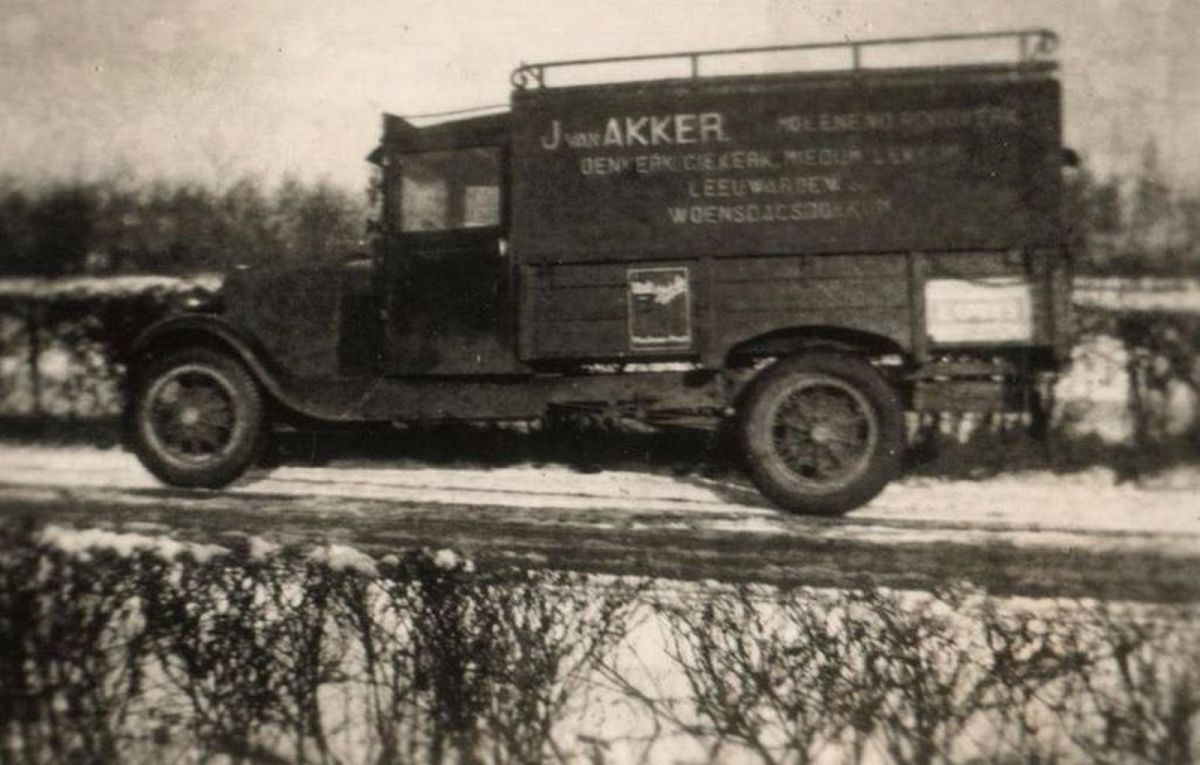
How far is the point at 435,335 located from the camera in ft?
18.4

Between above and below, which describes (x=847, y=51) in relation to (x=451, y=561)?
above

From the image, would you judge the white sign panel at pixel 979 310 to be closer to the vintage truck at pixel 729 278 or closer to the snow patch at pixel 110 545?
the vintage truck at pixel 729 278

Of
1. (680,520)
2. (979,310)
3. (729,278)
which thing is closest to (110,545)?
(680,520)

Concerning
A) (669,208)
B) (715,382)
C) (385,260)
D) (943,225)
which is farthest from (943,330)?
(385,260)

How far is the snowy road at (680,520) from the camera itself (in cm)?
388

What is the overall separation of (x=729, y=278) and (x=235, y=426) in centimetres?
309

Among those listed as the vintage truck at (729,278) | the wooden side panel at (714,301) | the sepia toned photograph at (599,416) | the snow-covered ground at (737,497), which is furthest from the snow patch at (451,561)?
the vintage truck at (729,278)

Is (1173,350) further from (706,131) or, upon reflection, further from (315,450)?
A: (315,450)

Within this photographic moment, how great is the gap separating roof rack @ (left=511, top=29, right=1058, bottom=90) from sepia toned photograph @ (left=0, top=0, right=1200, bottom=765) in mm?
41

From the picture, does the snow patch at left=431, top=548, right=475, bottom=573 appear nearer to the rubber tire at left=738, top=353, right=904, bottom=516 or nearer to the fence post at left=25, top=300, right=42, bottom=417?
the rubber tire at left=738, top=353, right=904, bottom=516

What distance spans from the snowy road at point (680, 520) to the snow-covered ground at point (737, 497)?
2 centimetres

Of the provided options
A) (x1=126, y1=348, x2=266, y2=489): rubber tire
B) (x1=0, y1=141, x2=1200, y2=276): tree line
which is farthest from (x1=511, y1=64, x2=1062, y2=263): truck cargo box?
(x1=126, y1=348, x2=266, y2=489): rubber tire

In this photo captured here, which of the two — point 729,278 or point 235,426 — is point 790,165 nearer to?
point 729,278

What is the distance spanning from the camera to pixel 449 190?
575 centimetres
